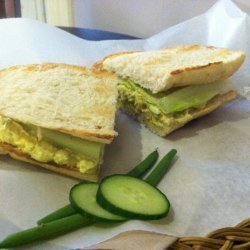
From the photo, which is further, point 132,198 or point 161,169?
point 161,169

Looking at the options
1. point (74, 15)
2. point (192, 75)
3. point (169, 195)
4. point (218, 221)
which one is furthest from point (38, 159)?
point (74, 15)

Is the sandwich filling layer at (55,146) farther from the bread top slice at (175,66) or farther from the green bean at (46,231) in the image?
the bread top slice at (175,66)

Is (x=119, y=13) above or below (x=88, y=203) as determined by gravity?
above

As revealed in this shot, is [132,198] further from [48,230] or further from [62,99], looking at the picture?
[62,99]

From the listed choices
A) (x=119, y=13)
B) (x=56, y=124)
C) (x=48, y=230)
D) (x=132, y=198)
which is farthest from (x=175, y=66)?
(x=119, y=13)

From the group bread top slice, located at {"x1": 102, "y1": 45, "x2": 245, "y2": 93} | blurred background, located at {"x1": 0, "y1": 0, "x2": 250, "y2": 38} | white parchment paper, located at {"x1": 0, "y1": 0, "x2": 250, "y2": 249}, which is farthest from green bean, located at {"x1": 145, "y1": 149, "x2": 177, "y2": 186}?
blurred background, located at {"x1": 0, "y1": 0, "x2": 250, "y2": 38}

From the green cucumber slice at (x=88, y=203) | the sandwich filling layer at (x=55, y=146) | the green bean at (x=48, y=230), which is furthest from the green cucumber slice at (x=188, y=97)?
the green bean at (x=48, y=230)

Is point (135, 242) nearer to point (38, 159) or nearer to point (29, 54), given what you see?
point (38, 159)

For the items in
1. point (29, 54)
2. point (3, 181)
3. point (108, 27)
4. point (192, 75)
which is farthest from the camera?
point (108, 27)
